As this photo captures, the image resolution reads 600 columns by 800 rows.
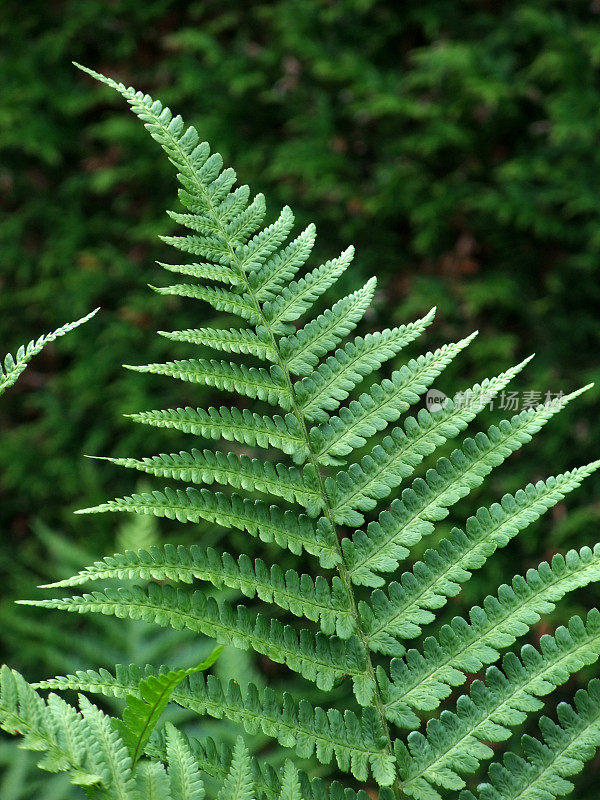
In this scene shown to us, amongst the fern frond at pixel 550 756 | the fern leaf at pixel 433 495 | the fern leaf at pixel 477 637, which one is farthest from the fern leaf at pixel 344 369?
the fern frond at pixel 550 756

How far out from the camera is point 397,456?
0.76 metres

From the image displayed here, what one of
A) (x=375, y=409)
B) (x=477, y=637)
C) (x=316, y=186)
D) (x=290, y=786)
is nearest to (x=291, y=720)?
(x=290, y=786)

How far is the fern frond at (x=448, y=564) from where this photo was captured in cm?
72

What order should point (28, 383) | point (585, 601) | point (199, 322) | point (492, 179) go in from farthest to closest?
1. point (28, 383)
2. point (199, 322)
3. point (492, 179)
4. point (585, 601)

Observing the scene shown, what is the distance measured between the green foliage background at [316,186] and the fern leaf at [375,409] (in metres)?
1.57

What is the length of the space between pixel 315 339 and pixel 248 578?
0.23 metres

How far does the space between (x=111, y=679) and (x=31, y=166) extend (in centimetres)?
293

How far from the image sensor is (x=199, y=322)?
111 inches

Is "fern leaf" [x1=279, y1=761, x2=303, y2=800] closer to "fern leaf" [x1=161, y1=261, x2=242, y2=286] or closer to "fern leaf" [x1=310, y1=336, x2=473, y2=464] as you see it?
"fern leaf" [x1=310, y1=336, x2=473, y2=464]

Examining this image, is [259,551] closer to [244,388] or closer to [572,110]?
[572,110]

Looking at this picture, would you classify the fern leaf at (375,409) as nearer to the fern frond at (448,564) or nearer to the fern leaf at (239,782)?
the fern frond at (448,564)

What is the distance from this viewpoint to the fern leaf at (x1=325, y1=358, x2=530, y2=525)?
29.3 inches

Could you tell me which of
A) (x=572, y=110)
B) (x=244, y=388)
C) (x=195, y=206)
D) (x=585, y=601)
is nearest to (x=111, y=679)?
(x=244, y=388)

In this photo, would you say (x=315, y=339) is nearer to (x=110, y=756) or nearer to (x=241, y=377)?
(x=241, y=377)
